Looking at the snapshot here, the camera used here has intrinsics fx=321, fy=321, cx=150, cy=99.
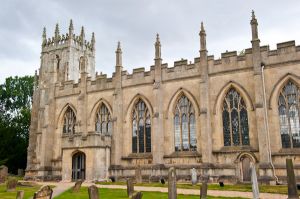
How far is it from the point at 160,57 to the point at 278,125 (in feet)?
36.9

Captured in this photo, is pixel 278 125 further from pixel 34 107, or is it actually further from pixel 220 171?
pixel 34 107

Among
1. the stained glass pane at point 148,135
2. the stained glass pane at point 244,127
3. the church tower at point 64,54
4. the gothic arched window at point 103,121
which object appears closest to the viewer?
the stained glass pane at point 244,127

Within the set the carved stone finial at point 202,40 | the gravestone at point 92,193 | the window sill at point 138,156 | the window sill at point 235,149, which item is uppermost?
the carved stone finial at point 202,40

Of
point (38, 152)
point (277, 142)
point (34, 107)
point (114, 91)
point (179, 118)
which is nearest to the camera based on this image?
point (277, 142)

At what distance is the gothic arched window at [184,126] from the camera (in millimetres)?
26188

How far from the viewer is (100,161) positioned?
27.1 metres

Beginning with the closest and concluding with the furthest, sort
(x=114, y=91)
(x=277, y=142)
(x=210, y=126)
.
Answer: (x=277, y=142) → (x=210, y=126) → (x=114, y=91)

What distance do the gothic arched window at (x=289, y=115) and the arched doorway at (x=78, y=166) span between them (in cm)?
1625

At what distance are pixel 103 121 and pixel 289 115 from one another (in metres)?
16.5

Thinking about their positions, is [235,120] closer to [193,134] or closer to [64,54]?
[193,134]

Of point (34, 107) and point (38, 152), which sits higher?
point (34, 107)

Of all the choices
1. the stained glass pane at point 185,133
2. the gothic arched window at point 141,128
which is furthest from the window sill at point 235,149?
the gothic arched window at point 141,128

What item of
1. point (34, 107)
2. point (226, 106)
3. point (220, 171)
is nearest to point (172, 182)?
point (220, 171)

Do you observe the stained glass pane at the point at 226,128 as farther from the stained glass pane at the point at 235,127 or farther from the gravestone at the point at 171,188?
the gravestone at the point at 171,188
